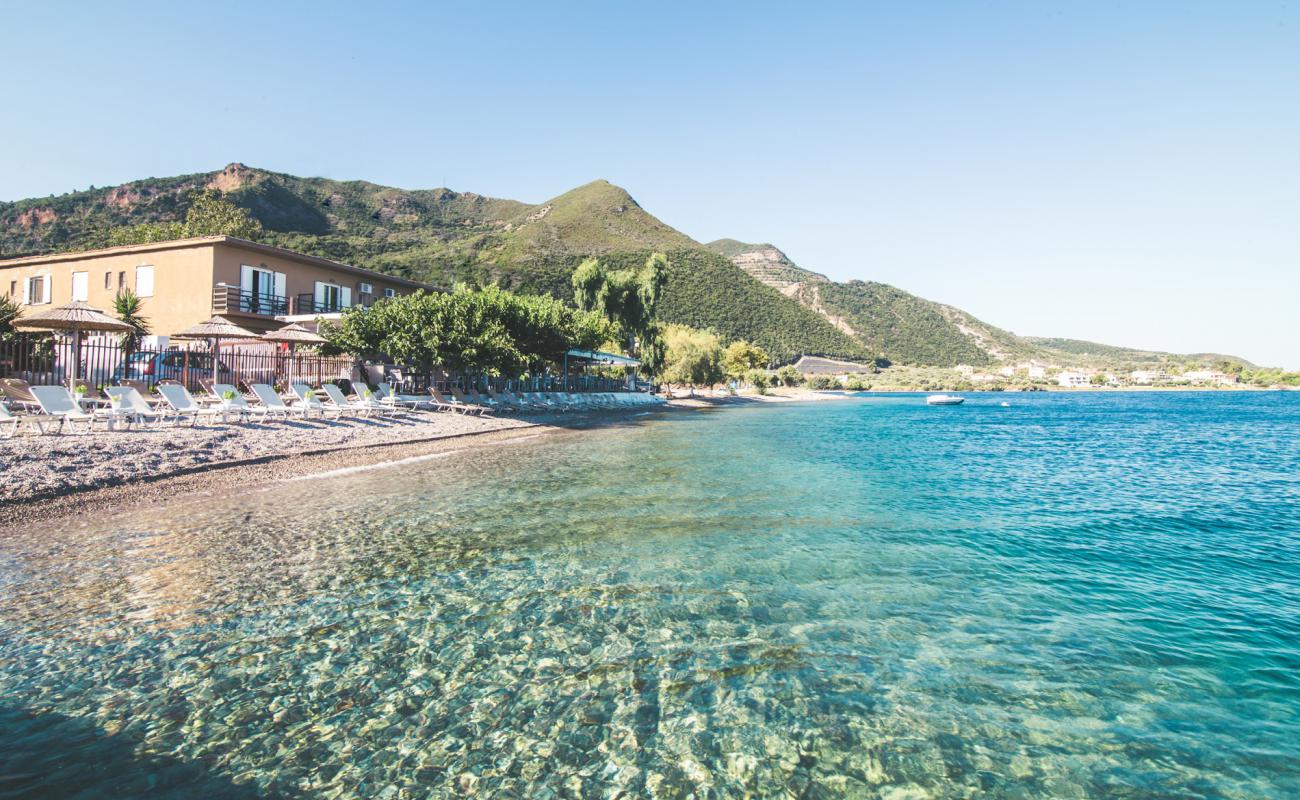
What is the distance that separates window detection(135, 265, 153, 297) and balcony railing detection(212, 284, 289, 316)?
390 cm

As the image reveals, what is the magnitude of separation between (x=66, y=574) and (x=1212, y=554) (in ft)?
44.3

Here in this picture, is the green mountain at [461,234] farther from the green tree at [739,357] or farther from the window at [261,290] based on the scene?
the window at [261,290]

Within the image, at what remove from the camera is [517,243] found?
292 feet

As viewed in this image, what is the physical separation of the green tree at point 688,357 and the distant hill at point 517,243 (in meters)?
14.7

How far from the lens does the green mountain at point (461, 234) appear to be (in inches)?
2854

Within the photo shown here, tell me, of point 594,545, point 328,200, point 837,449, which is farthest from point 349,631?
point 328,200

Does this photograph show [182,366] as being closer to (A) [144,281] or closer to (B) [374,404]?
(B) [374,404]

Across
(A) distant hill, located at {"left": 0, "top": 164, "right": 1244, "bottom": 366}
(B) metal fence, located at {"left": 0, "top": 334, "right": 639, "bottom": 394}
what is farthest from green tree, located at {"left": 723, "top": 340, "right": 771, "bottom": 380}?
(B) metal fence, located at {"left": 0, "top": 334, "right": 639, "bottom": 394}

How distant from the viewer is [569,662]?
480cm

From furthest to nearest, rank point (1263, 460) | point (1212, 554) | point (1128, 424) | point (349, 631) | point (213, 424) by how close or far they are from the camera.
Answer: point (1128, 424)
point (1263, 460)
point (213, 424)
point (1212, 554)
point (349, 631)

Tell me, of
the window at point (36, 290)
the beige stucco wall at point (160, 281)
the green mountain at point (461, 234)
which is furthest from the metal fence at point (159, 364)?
the green mountain at point (461, 234)

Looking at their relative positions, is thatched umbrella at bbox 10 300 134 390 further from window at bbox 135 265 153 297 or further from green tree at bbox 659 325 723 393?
green tree at bbox 659 325 723 393

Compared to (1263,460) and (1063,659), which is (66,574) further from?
(1263,460)

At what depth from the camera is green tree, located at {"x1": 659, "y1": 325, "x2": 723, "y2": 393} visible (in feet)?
189
